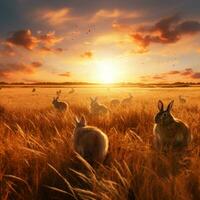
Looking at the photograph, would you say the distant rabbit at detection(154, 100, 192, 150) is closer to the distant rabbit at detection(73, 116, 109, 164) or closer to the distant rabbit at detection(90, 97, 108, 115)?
the distant rabbit at detection(73, 116, 109, 164)

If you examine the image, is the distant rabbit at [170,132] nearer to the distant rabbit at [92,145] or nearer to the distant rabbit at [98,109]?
the distant rabbit at [92,145]

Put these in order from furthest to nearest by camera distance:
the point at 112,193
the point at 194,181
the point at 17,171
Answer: the point at 17,171, the point at 194,181, the point at 112,193

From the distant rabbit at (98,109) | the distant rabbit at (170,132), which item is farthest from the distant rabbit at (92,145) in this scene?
the distant rabbit at (98,109)

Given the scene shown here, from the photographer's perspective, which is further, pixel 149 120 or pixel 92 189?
pixel 149 120

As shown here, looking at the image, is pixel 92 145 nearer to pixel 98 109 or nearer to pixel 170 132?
pixel 170 132

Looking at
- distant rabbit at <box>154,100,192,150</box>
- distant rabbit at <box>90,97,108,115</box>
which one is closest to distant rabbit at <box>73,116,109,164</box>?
distant rabbit at <box>154,100,192,150</box>

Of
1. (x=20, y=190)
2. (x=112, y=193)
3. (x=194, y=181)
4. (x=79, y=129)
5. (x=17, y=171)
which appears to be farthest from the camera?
(x=79, y=129)

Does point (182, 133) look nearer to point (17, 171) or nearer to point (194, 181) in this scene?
point (194, 181)

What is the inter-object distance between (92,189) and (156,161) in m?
0.76

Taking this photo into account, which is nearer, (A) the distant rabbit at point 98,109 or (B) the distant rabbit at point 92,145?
(B) the distant rabbit at point 92,145

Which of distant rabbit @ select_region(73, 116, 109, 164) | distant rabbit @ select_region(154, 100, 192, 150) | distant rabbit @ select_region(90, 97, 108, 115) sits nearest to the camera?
distant rabbit @ select_region(73, 116, 109, 164)

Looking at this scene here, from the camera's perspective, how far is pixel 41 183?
322 cm

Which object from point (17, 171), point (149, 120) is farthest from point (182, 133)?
point (149, 120)

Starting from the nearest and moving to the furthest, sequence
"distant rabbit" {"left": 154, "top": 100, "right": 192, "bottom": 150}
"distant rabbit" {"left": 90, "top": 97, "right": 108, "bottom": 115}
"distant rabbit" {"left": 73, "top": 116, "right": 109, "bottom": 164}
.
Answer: "distant rabbit" {"left": 73, "top": 116, "right": 109, "bottom": 164} < "distant rabbit" {"left": 154, "top": 100, "right": 192, "bottom": 150} < "distant rabbit" {"left": 90, "top": 97, "right": 108, "bottom": 115}
